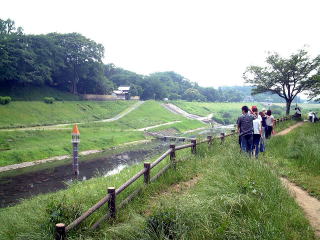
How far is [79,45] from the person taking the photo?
56000mm

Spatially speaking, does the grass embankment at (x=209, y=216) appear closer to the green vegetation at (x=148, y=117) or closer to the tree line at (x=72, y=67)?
the tree line at (x=72, y=67)

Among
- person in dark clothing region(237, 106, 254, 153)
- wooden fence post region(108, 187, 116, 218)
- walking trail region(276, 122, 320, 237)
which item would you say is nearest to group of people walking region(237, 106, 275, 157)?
person in dark clothing region(237, 106, 254, 153)

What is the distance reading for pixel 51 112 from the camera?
138 ft

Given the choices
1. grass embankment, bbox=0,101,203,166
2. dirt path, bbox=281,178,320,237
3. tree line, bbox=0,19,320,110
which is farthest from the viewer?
tree line, bbox=0,19,320,110

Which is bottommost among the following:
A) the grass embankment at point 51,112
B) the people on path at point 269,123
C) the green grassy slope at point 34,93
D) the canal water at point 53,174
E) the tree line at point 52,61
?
the canal water at point 53,174

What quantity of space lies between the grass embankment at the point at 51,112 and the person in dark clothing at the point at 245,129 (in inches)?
1183

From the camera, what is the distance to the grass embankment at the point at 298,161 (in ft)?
25.6

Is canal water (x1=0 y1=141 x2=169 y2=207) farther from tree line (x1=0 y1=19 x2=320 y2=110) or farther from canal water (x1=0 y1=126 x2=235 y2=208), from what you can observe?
tree line (x1=0 y1=19 x2=320 y2=110)

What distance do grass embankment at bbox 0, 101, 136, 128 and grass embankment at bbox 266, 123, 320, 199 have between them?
30.6 meters

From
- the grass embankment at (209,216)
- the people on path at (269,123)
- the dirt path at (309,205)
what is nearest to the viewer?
the grass embankment at (209,216)

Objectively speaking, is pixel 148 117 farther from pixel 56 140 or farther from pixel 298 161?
pixel 298 161

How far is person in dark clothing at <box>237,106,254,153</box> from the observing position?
9.85 metres

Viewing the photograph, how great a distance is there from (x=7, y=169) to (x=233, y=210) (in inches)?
843

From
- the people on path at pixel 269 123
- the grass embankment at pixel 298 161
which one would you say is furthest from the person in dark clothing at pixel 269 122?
the grass embankment at pixel 298 161
